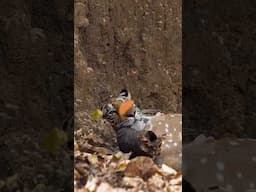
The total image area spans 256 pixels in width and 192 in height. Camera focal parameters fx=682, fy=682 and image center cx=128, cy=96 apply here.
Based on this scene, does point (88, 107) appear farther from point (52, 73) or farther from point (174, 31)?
point (174, 31)

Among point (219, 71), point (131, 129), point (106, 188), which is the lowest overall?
point (106, 188)

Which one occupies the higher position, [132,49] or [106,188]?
[132,49]

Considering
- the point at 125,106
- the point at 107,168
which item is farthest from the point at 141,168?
the point at 125,106

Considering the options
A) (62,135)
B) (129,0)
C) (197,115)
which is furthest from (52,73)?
(197,115)

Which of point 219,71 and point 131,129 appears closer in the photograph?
point 131,129

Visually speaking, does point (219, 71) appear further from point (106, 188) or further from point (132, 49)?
point (106, 188)
